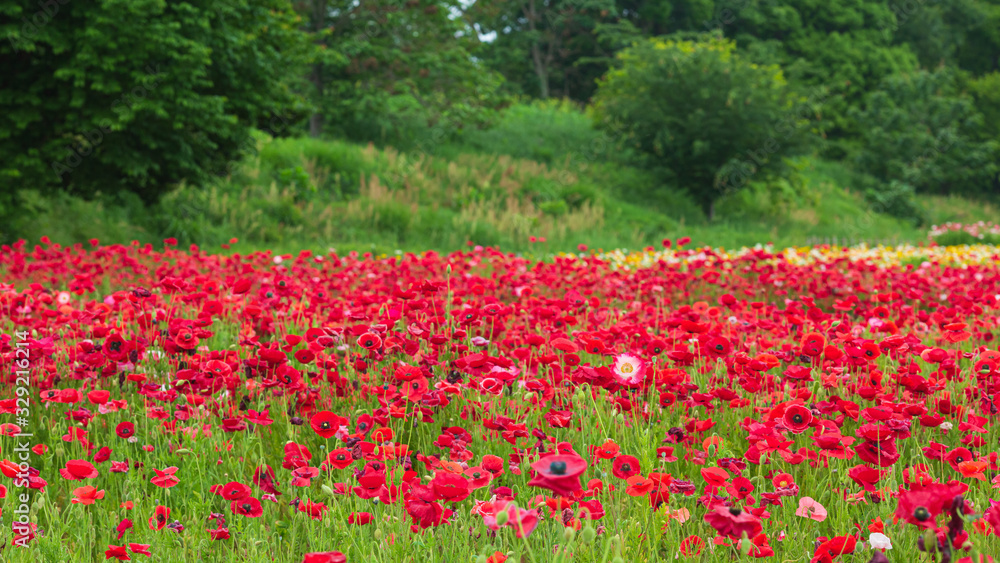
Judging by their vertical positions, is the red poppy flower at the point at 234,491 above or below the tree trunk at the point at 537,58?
below

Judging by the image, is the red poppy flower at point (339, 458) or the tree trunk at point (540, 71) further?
the tree trunk at point (540, 71)

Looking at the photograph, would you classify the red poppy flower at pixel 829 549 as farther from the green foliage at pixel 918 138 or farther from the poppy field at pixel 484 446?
the green foliage at pixel 918 138

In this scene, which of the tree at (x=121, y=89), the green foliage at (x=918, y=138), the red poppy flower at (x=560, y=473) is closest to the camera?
the red poppy flower at (x=560, y=473)

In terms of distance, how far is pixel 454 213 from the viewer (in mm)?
14094

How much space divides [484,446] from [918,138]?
28.9m

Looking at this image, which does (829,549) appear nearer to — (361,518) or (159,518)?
(361,518)

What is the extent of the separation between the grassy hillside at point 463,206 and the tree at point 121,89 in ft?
3.27

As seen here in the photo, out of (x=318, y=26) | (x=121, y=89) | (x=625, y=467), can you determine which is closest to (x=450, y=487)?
(x=625, y=467)

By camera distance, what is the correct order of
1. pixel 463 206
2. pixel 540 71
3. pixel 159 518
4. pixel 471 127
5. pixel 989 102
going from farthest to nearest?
1. pixel 540 71
2. pixel 989 102
3. pixel 471 127
4. pixel 463 206
5. pixel 159 518

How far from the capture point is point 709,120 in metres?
17.0

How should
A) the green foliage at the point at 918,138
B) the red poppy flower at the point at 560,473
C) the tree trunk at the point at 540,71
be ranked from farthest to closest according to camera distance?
1. the tree trunk at the point at 540,71
2. the green foliage at the point at 918,138
3. the red poppy flower at the point at 560,473

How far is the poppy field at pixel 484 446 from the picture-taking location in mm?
1689

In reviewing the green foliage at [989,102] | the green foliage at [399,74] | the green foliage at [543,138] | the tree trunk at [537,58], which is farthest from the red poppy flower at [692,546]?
the green foliage at [989,102]

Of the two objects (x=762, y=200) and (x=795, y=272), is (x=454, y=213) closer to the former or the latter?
(x=795, y=272)
